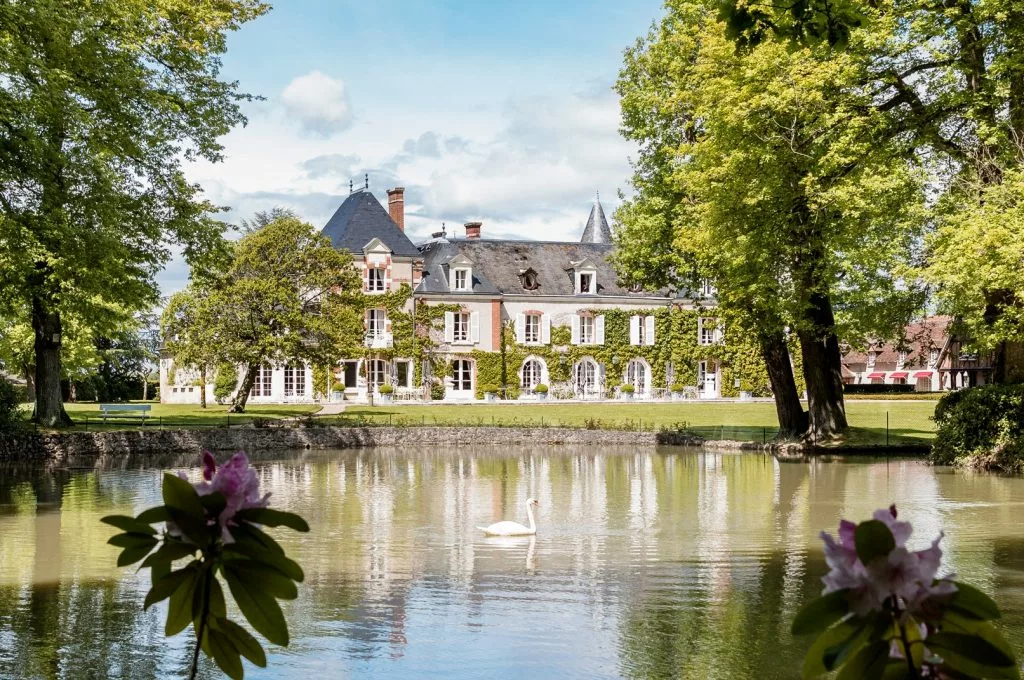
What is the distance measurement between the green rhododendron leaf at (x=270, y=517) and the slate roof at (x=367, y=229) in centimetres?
4830

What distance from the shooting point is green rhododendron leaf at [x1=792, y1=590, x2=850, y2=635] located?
198 centimetres

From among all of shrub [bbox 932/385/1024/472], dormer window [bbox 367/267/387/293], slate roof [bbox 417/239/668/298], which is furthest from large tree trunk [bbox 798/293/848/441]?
dormer window [bbox 367/267/387/293]

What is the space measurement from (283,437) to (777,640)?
22.6 m

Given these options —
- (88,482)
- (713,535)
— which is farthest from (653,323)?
(713,535)

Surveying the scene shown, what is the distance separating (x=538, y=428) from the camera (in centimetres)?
3116

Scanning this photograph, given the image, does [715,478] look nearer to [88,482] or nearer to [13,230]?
[88,482]

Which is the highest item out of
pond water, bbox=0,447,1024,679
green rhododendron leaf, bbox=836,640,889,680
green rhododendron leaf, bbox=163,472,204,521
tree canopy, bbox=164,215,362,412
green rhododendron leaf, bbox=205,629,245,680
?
tree canopy, bbox=164,215,362,412

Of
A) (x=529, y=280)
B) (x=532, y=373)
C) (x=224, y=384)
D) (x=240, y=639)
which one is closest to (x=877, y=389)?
(x=532, y=373)

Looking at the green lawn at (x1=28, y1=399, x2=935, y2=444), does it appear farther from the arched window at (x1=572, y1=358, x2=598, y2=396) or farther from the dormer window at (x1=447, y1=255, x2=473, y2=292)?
the dormer window at (x1=447, y1=255, x2=473, y2=292)

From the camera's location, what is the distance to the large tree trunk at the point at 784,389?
28719mm

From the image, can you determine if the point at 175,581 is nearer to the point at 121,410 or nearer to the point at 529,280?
the point at 121,410

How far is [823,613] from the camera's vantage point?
1998 millimetres

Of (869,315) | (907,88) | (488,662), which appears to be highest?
(907,88)

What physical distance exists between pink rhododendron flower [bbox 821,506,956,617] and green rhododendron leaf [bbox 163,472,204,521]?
1.24 metres
